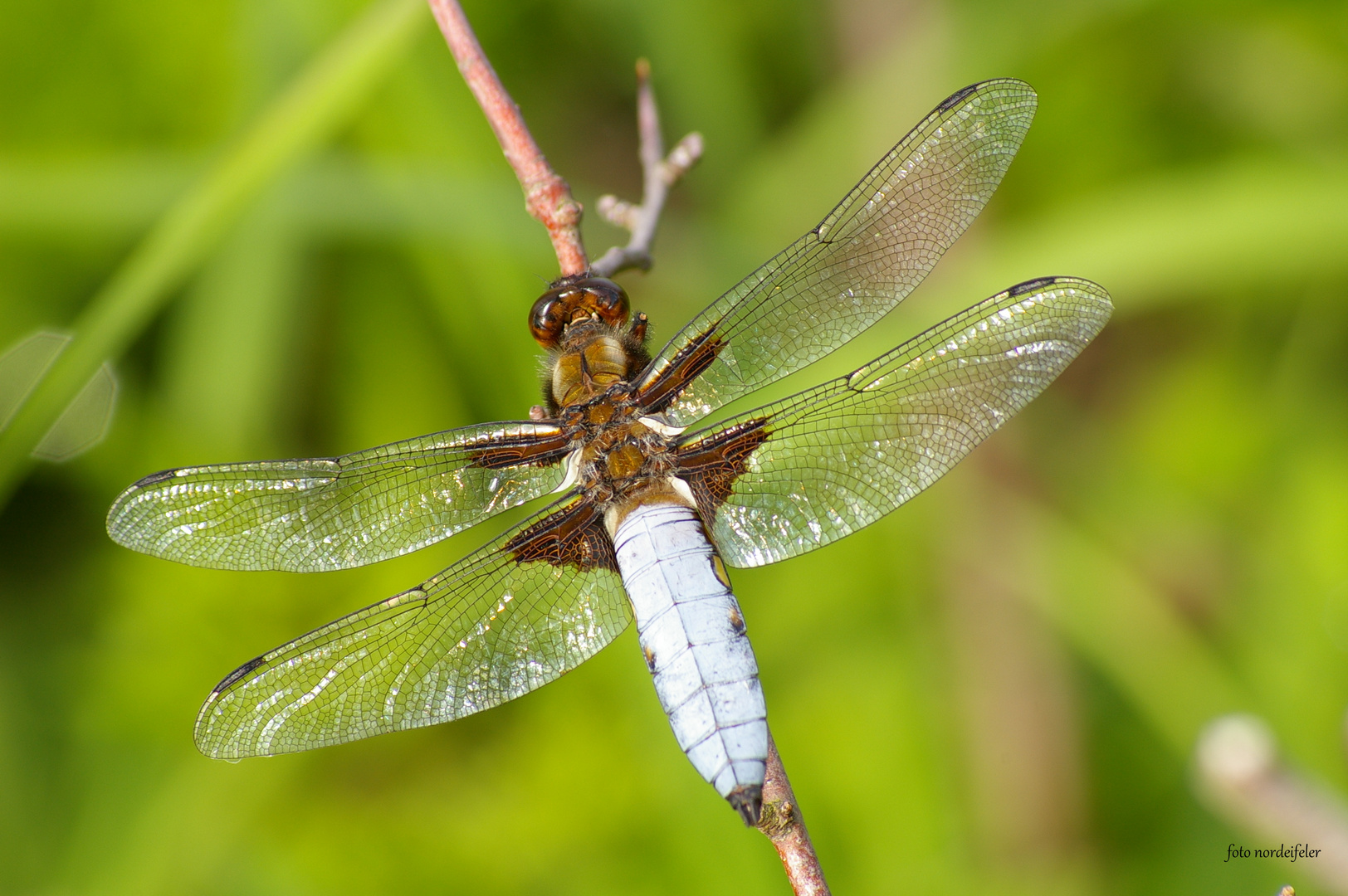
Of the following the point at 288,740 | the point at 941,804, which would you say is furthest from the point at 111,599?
the point at 941,804

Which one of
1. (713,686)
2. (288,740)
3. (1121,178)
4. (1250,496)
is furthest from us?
(1121,178)

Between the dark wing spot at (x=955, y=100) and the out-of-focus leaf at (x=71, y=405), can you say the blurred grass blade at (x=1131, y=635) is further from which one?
the out-of-focus leaf at (x=71, y=405)

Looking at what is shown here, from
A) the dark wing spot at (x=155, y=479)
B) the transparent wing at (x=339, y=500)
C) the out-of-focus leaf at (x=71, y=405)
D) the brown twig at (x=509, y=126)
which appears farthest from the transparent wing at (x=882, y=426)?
the out-of-focus leaf at (x=71, y=405)

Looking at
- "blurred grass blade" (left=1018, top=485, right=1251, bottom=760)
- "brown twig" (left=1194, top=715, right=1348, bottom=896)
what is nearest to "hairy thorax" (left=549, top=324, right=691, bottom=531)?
"brown twig" (left=1194, top=715, right=1348, bottom=896)

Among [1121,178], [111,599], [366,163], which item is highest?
[366,163]

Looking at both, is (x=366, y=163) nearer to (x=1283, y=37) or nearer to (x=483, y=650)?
(x=483, y=650)

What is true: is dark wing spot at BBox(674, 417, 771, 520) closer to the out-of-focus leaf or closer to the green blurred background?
the green blurred background

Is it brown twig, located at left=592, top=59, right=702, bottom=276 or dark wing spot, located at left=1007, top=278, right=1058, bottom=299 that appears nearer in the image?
dark wing spot, located at left=1007, top=278, right=1058, bottom=299

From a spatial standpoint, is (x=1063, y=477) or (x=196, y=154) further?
(x=1063, y=477)
